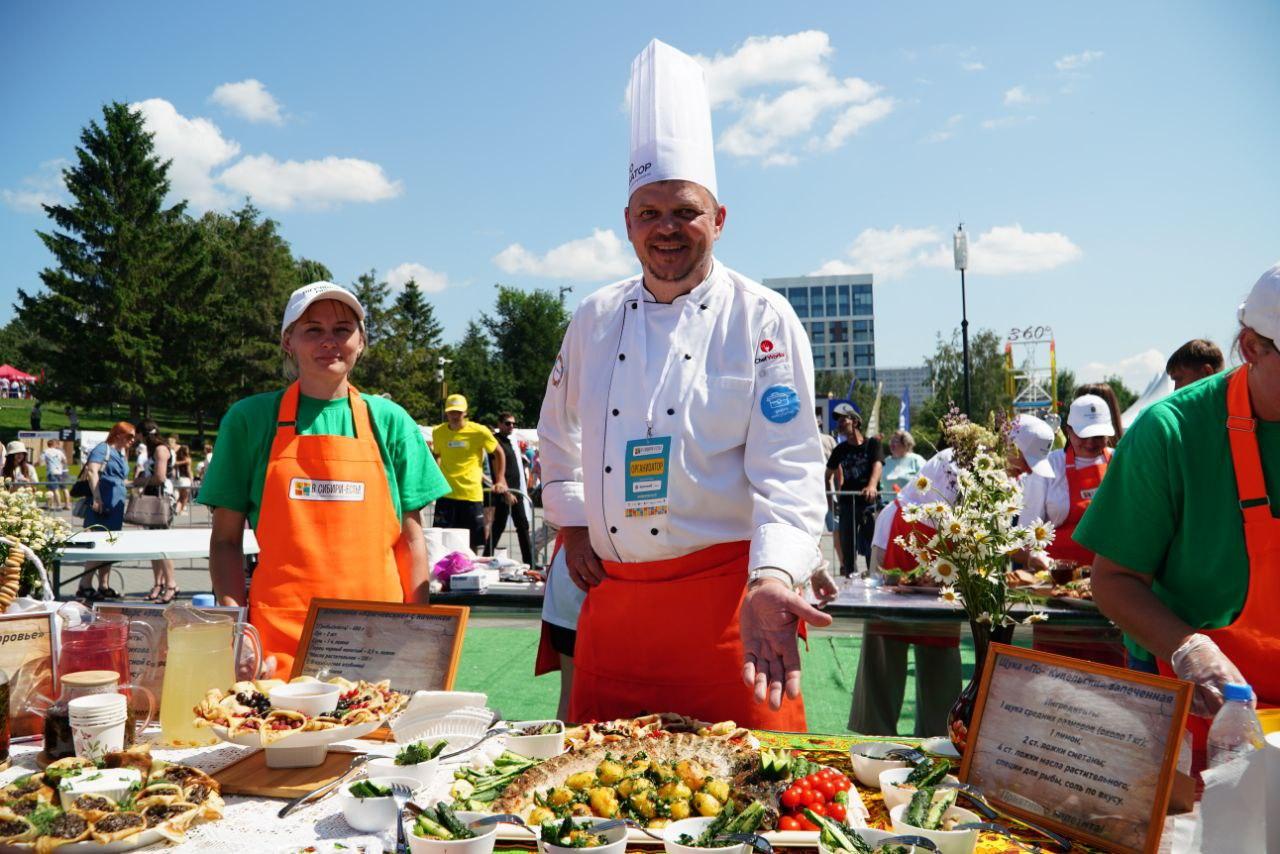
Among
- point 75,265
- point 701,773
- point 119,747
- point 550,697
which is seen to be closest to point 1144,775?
point 701,773

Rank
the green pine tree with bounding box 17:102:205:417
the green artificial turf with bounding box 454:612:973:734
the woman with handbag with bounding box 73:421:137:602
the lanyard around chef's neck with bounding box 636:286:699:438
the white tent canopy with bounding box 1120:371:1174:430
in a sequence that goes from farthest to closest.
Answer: the green pine tree with bounding box 17:102:205:417 < the woman with handbag with bounding box 73:421:137:602 < the white tent canopy with bounding box 1120:371:1174:430 < the green artificial turf with bounding box 454:612:973:734 < the lanyard around chef's neck with bounding box 636:286:699:438

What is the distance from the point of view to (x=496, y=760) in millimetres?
1678

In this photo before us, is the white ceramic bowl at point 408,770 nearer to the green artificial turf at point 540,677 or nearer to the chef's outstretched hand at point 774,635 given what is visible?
the chef's outstretched hand at point 774,635

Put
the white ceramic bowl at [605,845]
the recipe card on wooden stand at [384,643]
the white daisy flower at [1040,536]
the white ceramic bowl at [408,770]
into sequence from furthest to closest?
the white daisy flower at [1040,536]
the recipe card on wooden stand at [384,643]
the white ceramic bowl at [408,770]
the white ceramic bowl at [605,845]

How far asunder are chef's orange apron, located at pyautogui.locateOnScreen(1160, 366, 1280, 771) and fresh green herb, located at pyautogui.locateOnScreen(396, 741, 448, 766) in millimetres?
1403

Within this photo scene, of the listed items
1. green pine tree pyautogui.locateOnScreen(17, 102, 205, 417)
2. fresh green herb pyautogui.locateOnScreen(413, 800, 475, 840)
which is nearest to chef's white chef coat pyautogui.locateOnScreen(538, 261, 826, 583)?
fresh green herb pyautogui.locateOnScreen(413, 800, 475, 840)

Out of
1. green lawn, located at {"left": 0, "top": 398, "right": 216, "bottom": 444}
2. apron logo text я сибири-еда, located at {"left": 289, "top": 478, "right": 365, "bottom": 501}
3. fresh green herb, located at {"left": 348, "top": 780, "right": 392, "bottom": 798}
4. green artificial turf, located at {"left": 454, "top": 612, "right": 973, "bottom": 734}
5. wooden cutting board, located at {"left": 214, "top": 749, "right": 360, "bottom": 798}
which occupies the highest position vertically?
green lawn, located at {"left": 0, "top": 398, "right": 216, "bottom": 444}

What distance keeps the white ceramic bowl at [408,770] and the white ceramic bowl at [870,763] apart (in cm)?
75

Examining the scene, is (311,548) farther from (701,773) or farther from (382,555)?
(701,773)

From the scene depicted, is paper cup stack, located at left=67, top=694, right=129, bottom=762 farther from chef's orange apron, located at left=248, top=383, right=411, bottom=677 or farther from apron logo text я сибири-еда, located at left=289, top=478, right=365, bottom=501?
apron logo text я сибири-еда, located at left=289, top=478, right=365, bottom=501

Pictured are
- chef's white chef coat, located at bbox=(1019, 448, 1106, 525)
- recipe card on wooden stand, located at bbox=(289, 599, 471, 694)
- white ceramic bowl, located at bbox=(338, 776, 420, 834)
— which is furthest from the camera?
chef's white chef coat, located at bbox=(1019, 448, 1106, 525)

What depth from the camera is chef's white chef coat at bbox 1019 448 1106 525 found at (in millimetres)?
5234

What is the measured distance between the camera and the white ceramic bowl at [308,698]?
1778 millimetres

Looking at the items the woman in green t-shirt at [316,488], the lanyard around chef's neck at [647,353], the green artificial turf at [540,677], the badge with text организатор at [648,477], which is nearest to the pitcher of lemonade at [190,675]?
the woman in green t-shirt at [316,488]
